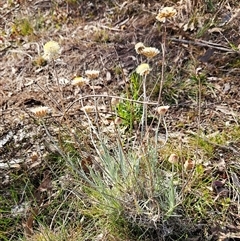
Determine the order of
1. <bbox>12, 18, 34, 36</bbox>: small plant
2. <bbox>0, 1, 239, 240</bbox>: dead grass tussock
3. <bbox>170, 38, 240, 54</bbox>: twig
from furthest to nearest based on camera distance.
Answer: <bbox>12, 18, 34, 36</bbox>: small plant → <bbox>170, 38, 240, 54</bbox>: twig → <bbox>0, 1, 239, 240</bbox>: dead grass tussock

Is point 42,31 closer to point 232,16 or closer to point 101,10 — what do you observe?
A: point 101,10

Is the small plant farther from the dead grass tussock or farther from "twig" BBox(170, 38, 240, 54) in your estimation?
"twig" BBox(170, 38, 240, 54)

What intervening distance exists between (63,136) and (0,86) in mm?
762

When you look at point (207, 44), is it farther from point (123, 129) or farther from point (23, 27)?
point (23, 27)

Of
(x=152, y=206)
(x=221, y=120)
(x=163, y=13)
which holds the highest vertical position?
(x=163, y=13)

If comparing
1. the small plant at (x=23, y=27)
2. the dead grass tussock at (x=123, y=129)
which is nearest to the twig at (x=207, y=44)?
the dead grass tussock at (x=123, y=129)

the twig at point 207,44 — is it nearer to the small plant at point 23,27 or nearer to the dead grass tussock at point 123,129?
the dead grass tussock at point 123,129

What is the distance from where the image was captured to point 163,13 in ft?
5.14

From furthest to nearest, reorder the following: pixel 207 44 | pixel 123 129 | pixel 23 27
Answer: pixel 23 27, pixel 207 44, pixel 123 129

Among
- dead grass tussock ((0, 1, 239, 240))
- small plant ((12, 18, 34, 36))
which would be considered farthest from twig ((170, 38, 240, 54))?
small plant ((12, 18, 34, 36))

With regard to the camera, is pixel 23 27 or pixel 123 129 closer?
pixel 123 129

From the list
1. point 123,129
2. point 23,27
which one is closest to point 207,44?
point 123,129

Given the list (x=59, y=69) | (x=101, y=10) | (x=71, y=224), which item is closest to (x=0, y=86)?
(x=59, y=69)

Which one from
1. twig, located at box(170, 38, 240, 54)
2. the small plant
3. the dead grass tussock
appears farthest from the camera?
the small plant
